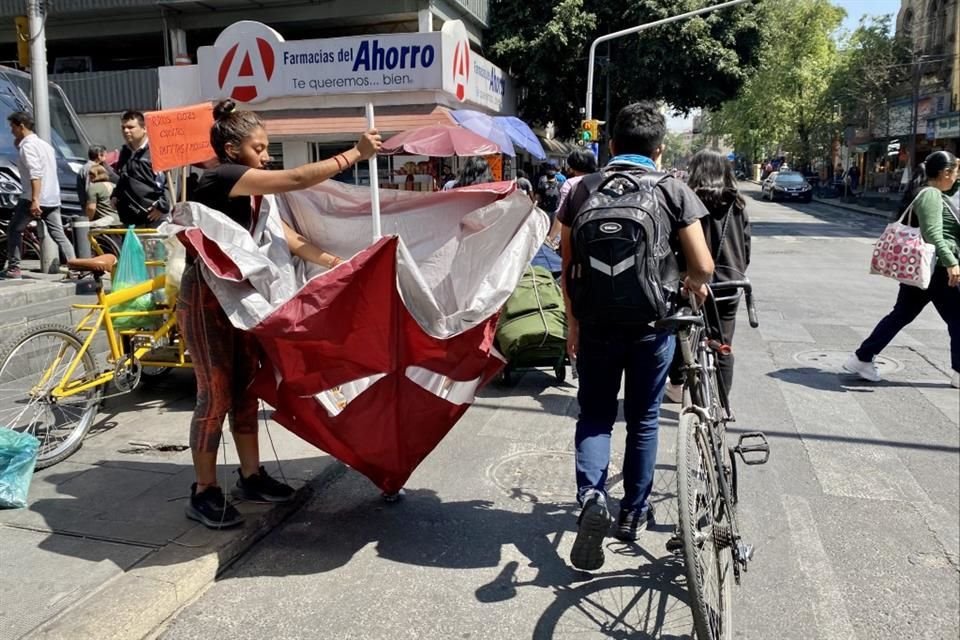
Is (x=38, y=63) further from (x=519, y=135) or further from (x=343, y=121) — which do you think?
(x=343, y=121)

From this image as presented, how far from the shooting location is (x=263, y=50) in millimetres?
19312

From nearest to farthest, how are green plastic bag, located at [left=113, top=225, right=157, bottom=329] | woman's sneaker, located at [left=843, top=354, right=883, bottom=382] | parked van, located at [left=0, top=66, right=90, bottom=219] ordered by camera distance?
green plastic bag, located at [left=113, top=225, right=157, bottom=329]
woman's sneaker, located at [left=843, top=354, right=883, bottom=382]
parked van, located at [left=0, top=66, right=90, bottom=219]

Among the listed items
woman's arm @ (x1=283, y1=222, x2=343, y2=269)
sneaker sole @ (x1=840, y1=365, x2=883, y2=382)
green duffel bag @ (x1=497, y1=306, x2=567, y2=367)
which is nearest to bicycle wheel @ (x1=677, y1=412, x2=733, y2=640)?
woman's arm @ (x1=283, y1=222, x2=343, y2=269)

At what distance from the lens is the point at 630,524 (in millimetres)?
3484

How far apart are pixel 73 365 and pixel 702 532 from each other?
3655 mm

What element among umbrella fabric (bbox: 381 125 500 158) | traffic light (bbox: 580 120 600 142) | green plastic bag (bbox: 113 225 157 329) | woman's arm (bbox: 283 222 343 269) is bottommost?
green plastic bag (bbox: 113 225 157 329)

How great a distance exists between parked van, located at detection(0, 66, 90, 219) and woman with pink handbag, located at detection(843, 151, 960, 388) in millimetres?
8883

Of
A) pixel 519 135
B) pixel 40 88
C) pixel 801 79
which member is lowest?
pixel 519 135

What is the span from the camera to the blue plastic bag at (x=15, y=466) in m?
3.75

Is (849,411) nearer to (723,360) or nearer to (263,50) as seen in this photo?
(723,360)

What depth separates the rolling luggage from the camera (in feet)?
19.6

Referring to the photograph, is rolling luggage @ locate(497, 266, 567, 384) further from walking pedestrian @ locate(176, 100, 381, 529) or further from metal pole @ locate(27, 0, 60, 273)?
metal pole @ locate(27, 0, 60, 273)

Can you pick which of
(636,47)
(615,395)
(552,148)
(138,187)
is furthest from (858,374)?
(552,148)

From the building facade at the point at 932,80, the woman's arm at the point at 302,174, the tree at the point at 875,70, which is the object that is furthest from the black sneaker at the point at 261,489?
the tree at the point at 875,70
